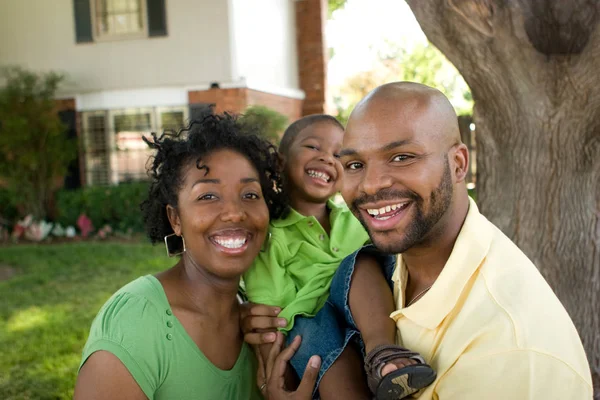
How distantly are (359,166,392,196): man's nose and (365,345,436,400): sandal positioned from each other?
1.68 feet

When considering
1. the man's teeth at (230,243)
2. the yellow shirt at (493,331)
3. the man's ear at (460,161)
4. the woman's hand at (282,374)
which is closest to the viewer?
the yellow shirt at (493,331)

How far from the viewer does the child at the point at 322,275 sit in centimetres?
200

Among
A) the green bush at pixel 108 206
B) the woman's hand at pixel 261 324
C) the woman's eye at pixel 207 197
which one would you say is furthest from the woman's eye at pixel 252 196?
the green bush at pixel 108 206

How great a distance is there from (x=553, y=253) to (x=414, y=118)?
218cm

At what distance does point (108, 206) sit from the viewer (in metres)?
11.8

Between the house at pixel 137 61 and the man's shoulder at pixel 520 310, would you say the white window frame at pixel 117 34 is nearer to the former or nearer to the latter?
the house at pixel 137 61

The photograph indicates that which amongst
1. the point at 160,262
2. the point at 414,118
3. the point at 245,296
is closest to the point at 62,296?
the point at 160,262

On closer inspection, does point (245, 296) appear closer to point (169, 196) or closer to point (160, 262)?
point (169, 196)

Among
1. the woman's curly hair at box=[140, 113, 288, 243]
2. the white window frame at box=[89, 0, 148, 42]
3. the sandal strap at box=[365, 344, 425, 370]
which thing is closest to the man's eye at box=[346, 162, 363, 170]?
the sandal strap at box=[365, 344, 425, 370]

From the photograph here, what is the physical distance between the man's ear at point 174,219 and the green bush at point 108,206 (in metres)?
9.08

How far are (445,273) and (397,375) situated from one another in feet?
1.17

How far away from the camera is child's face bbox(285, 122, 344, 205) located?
10.8 feet

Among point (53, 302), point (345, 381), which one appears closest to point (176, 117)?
point (53, 302)

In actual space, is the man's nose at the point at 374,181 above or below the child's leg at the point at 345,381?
above
